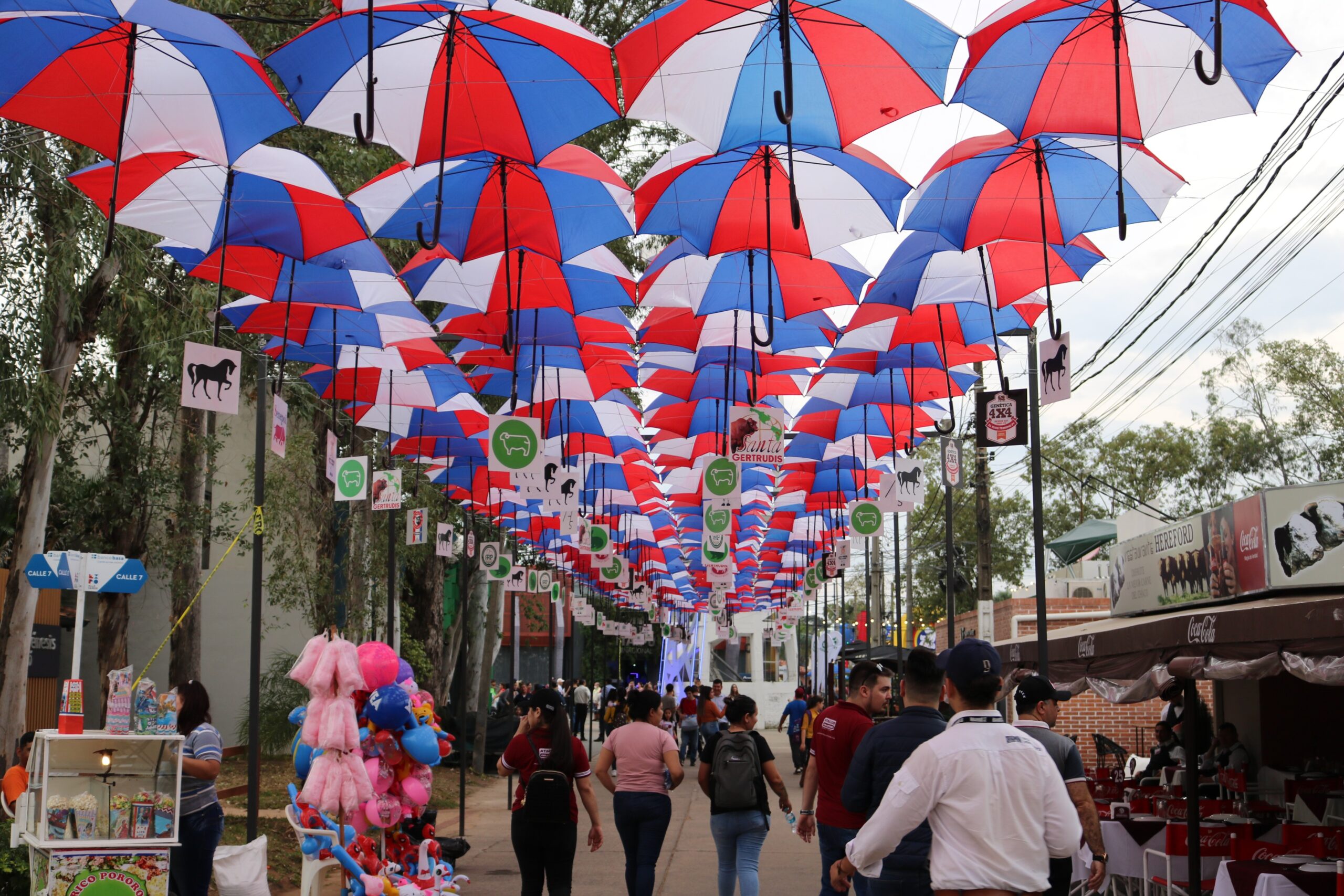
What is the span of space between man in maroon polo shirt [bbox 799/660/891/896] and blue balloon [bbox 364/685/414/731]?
2564 mm

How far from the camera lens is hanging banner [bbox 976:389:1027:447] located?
1135 cm

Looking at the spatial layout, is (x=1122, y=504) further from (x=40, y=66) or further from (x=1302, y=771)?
Answer: (x=40, y=66)

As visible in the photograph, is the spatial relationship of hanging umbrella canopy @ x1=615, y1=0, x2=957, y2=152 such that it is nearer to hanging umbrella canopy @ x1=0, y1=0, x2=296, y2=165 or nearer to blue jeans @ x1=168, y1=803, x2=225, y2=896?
hanging umbrella canopy @ x1=0, y1=0, x2=296, y2=165

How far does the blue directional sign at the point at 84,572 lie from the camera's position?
815 centimetres

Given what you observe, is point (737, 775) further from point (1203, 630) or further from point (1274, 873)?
point (1203, 630)

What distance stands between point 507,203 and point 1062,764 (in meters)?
6.50

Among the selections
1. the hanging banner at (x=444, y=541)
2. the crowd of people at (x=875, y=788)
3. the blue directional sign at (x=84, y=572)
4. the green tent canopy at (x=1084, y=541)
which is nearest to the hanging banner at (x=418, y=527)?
the hanging banner at (x=444, y=541)

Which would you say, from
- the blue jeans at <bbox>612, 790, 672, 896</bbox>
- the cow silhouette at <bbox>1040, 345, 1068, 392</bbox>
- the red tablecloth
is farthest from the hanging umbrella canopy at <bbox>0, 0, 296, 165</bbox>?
the red tablecloth

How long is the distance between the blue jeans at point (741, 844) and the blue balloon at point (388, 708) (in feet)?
7.17

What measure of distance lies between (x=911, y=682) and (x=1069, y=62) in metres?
4.73

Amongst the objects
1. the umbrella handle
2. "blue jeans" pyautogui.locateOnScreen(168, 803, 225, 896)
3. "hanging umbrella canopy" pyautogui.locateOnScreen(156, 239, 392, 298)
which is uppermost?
"hanging umbrella canopy" pyautogui.locateOnScreen(156, 239, 392, 298)

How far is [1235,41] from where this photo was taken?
310 inches

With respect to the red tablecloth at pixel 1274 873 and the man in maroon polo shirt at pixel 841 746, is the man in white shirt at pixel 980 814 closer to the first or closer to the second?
the man in maroon polo shirt at pixel 841 746

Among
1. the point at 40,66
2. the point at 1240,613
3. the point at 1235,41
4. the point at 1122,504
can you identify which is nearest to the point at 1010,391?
the point at 1240,613
